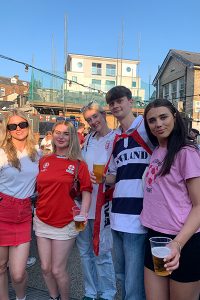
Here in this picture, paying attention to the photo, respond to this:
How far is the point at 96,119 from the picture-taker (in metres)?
3.26

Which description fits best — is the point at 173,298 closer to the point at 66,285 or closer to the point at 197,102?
the point at 66,285

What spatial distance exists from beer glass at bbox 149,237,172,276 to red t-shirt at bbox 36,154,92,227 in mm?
1135

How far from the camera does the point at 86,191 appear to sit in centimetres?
296

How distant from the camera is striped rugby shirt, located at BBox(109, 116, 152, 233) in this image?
7.75 ft

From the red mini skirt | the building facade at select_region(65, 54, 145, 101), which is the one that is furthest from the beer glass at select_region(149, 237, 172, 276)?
the building facade at select_region(65, 54, 145, 101)

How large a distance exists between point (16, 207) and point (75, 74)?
49989 millimetres

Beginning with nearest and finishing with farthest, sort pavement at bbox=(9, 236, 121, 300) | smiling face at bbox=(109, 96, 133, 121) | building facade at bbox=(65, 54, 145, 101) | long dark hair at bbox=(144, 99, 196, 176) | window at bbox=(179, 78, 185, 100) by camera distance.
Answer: long dark hair at bbox=(144, 99, 196, 176) → smiling face at bbox=(109, 96, 133, 121) → pavement at bbox=(9, 236, 121, 300) → window at bbox=(179, 78, 185, 100) → building facade at bbox=(65, 54, 145, 101)

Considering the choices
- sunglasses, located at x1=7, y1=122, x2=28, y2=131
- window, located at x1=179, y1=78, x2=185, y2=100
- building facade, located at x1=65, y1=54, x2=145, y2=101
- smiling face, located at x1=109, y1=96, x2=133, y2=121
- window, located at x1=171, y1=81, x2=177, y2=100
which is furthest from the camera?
building facade, located at x1=65, y1=54, x2=145, y2=101

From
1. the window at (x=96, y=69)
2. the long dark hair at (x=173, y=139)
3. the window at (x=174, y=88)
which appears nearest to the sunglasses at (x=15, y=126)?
the long dark hair at (x=173, y=139)

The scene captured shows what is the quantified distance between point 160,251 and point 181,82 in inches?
940

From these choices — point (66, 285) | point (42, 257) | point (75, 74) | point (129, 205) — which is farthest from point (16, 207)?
point (75, 74)

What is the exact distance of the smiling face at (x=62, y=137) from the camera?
300 centimetres

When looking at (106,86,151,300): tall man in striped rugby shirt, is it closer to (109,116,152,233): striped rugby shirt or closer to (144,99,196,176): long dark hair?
(109,116,152,233): striped rugby shirt

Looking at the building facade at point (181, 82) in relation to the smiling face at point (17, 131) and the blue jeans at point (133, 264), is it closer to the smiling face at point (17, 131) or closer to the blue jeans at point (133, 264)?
the smiling face at point (17, 131)
